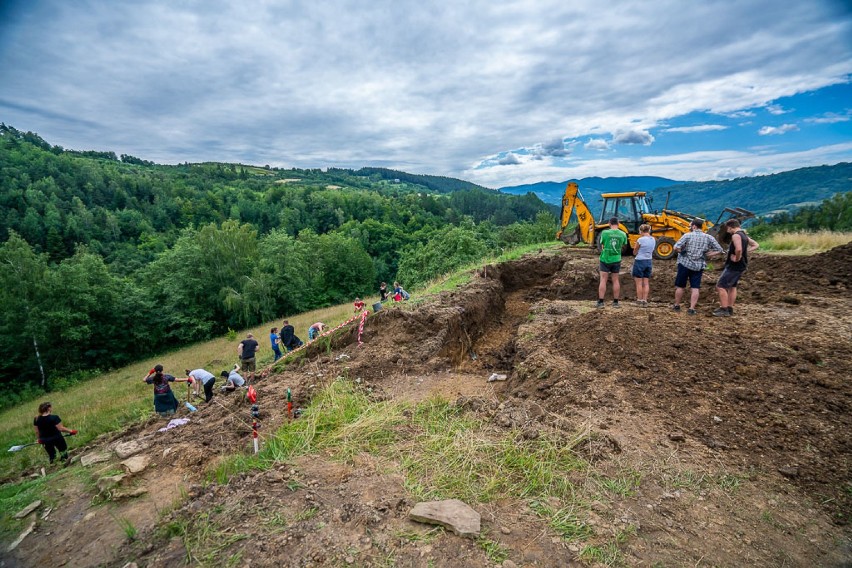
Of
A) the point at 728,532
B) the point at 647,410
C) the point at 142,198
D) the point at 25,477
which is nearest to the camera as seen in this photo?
the point at 728,532

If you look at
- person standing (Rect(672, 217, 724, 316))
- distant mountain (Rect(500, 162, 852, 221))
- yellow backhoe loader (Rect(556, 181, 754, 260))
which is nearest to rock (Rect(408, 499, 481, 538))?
person standing (Rect(672, 217, 724, 316))

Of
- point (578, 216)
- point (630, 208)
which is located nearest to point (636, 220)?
point (630, 208)

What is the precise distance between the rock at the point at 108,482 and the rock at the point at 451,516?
10.7ft

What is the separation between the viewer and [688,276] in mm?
6547

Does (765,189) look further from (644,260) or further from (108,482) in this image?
(108,482)

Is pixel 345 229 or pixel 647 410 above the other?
pixel 345 229

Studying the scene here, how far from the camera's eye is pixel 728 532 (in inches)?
97.2

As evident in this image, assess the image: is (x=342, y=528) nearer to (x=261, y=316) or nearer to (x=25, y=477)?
(x=25, y=477)

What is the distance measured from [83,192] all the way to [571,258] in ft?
334

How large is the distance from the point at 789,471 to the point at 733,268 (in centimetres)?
403

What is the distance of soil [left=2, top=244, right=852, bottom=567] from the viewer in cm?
247

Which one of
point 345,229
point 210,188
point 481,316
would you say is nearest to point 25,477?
point 481,316

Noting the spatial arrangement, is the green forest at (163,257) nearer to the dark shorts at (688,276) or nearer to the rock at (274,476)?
the dark shorts at (688,276)

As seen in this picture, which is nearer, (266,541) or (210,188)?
(266,541)
